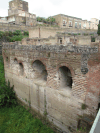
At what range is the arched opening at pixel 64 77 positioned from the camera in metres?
5.75

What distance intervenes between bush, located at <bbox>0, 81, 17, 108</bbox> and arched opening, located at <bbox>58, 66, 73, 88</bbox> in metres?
4.39

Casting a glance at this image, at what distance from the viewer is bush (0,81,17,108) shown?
8.05 metres

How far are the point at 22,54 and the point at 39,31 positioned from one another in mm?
7735

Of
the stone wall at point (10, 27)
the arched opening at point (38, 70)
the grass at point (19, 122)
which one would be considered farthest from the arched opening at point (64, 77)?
the stone wall at point (10, 27)

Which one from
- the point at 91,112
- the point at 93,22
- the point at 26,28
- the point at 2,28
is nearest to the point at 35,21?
the point at 26,28

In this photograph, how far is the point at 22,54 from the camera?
7395mm

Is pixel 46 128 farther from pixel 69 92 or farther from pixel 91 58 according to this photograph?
pixel 91 58

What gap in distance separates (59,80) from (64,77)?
18.1 inches

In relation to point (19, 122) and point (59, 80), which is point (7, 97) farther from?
point (59, 80)

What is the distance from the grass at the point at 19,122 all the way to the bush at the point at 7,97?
344mm

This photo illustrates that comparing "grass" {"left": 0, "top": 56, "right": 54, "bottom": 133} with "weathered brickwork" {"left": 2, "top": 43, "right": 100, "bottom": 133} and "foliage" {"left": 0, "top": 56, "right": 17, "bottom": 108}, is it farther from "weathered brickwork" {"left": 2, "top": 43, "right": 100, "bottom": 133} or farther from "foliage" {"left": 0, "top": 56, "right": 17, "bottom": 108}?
"weathered brickwork" {"left": 2, "top": 43, "right": 100, "bottom": 133}

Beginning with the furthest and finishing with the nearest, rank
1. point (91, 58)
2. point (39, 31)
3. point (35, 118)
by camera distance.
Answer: point (39, 31), point (35, 118), point (91, 58)

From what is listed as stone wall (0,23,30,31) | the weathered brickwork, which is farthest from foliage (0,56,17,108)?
stone wall (0,23,30,31)

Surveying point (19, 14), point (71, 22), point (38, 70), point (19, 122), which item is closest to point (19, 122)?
point (19, 122)
